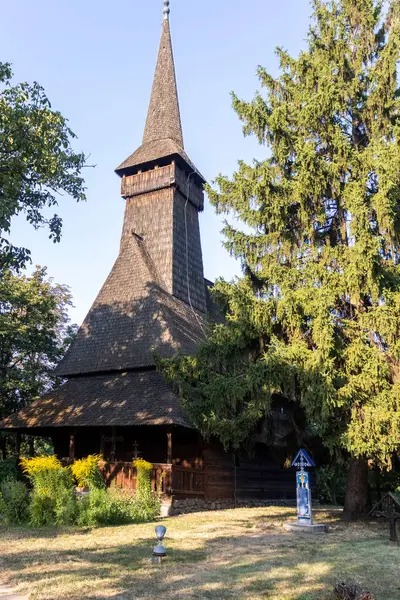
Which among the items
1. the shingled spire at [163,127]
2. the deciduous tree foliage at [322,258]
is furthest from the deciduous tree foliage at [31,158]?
the shingled spire at [163,127]

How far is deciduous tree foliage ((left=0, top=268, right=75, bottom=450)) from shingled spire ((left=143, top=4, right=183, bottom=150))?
999cm

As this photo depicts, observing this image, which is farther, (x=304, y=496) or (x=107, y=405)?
(x=107, y=405)

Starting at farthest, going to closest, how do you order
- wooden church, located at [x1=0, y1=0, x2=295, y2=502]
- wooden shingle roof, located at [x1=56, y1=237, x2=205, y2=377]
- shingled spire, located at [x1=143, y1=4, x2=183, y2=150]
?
shingled spire, located at [x1=143, y1=4, x2=183, y2=150], wooden shingle roof, located at [x1=56, y1=237, x2=205, y2=377], wooden church, located at [x1=0, y1=0, x2=295, y2=502]

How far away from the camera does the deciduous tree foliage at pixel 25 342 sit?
24219 mm

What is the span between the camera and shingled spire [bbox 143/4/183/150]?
26638 millimetres

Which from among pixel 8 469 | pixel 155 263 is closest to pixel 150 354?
pixel 8 469

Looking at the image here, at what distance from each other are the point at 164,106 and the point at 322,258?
1758cm

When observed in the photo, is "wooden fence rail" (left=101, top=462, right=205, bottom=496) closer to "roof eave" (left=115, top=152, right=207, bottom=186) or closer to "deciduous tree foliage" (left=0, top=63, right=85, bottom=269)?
"deciduous tree foliage" (left=0, top=63, right=85, bottom=269)

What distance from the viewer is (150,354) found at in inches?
692

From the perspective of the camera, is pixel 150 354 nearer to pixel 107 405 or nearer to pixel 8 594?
pixel 107 405

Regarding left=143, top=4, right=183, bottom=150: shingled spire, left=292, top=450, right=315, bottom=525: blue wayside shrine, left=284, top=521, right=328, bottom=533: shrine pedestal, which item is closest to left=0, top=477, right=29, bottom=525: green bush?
left=284, top=521, right=328, bottom=533: shrine pedestal

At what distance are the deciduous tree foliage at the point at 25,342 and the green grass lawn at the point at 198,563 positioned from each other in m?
14.8

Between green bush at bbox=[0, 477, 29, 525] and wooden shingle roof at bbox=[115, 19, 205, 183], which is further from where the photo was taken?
wooden shingle roof at bbox=[115, 19, 205, 183]

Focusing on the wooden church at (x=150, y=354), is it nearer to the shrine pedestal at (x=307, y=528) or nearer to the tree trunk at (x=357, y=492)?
the tree trunk at (x=357, y=492)
